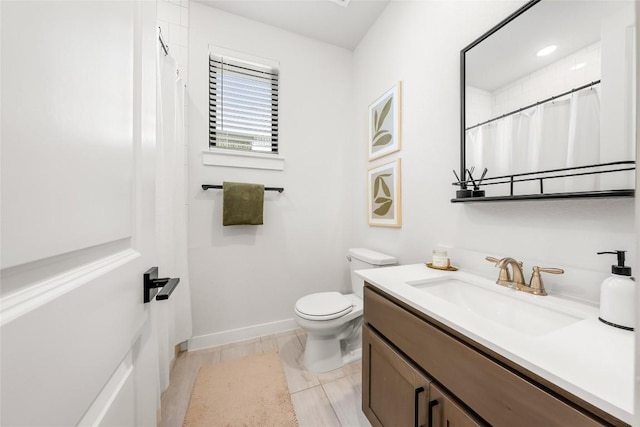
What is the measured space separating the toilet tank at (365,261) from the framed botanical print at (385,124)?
2.48 feet

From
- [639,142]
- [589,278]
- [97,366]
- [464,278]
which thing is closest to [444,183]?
[464,278]

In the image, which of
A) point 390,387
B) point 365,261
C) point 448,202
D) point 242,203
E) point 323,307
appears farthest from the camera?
point 242,203

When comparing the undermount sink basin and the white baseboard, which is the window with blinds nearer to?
the white baseboard

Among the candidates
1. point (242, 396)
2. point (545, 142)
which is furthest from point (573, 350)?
point (242, 396)

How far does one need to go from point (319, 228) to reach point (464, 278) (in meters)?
1.32

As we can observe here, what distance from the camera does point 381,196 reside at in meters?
1.81

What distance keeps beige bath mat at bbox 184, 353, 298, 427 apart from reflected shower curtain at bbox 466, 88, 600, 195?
1554 millimetres

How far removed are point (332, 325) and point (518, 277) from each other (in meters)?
1.00

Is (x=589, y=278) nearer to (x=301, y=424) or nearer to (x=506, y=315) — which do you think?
(x=506, y=315)

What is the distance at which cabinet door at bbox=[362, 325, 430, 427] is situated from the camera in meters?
0.76

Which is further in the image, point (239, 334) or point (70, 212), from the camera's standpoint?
point (239, 334)

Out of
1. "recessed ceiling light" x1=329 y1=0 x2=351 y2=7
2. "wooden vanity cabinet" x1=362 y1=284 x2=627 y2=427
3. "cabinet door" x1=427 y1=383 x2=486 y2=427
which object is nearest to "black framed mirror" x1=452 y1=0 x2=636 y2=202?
"wooden vanity cabinet" x1=362 y1=284 x2=627 y2=427

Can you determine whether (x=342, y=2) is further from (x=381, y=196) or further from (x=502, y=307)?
(x=502, y=307)

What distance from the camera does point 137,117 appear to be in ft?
1.69
